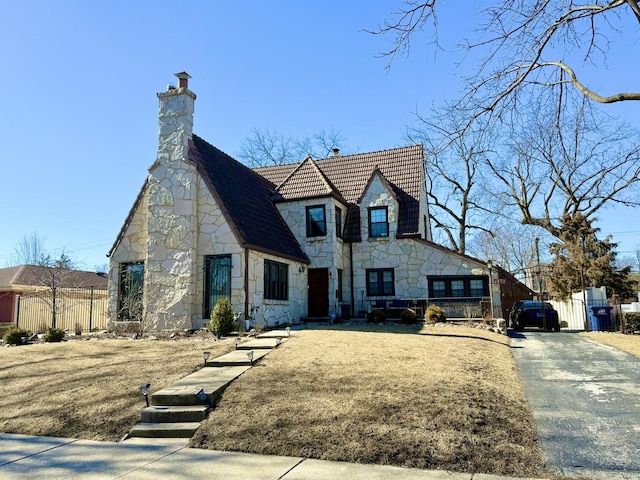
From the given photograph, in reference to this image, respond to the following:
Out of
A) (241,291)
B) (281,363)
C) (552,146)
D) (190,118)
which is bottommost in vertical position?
(281,363)

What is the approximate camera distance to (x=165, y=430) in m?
6.78

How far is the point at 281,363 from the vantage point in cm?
970

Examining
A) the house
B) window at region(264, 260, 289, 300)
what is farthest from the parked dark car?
window at region(264, 260, 289, 300)

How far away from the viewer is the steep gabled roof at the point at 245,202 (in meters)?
16.7

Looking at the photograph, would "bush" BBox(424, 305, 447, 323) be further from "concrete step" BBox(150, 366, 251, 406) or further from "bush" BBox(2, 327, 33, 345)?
"bush" BBox(2, 327, 33, 345)

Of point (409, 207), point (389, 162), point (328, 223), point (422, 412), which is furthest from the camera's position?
point (389, 162)

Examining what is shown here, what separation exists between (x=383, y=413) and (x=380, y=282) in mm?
15448

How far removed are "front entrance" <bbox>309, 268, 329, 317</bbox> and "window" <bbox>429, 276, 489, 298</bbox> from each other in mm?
4595

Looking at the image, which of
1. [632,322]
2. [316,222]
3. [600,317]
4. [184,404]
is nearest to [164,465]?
[184,404]

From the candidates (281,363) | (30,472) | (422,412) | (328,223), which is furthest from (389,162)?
(30,472)

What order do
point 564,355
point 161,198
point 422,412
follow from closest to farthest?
→ 1. point 422,412
2. point 564,355
3. point 161,198

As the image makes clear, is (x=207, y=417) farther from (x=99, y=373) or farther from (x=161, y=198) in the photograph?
(x=161, y=198)

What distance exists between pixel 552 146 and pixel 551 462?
20.7 ft

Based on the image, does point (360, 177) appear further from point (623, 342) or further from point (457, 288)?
point (623, 342)
